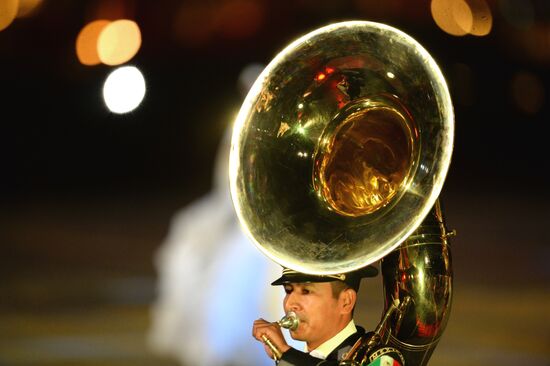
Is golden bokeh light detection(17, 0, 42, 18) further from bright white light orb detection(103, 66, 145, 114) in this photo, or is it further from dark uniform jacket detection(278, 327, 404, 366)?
dark uniform jacket detection(278, 327, 404, 366)

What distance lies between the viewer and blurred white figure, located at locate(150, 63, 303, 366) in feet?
19.0

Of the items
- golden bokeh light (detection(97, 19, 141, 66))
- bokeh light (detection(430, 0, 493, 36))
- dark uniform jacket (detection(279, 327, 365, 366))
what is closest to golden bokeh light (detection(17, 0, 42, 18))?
golden bokeh light (detection(97, 19, 141, 66))

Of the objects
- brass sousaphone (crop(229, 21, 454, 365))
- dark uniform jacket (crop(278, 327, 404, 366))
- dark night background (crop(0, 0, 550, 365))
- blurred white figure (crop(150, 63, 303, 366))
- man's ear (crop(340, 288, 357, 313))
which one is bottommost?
dark uniform jacket (crop(278, 327, 404, 366))

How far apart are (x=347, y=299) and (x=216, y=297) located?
11.6 ft

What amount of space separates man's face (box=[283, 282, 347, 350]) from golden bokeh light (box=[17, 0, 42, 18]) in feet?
26.2

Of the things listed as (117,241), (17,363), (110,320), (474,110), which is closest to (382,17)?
(474,110)

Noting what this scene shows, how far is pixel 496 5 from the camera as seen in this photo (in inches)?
382

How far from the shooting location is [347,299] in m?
2.67

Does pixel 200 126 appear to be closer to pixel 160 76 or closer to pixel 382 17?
pixel 160 76

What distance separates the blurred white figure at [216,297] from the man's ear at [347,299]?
104 inches

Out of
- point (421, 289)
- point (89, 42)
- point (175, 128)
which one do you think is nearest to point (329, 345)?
point (421, 289)

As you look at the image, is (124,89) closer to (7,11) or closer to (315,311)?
(7,11)

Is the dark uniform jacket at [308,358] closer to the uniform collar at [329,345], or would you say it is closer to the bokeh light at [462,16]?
the uniform collar at [329,345]

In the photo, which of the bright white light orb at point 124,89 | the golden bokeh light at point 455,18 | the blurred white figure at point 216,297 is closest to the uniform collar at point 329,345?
the blurred white figure at point 216,297
